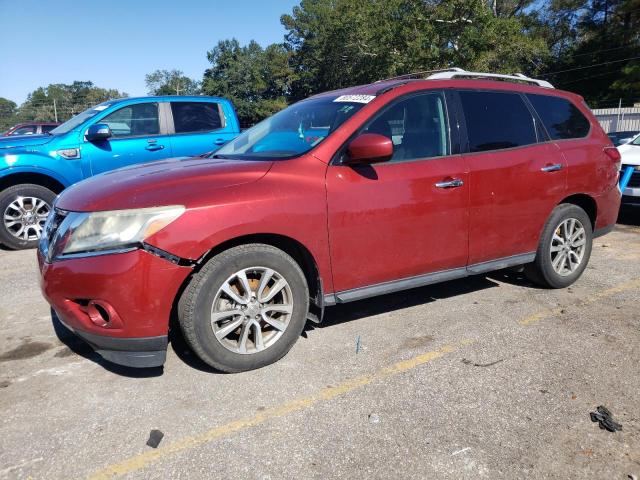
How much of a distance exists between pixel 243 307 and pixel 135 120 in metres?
5.15

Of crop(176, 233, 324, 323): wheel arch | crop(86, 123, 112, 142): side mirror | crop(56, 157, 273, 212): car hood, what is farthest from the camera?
crop(86, 123, 112, 142): side mirror

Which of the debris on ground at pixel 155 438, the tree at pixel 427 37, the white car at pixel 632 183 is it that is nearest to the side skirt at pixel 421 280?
the debris on ground at pixel 155 438

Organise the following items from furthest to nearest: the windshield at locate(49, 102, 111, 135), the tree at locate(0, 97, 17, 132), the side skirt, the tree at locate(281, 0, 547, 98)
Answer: the tree at locate(0, 97, 17, 132) → the tree at locate(281, 0, 547, 98) → the windshield at locate(49, 102, 111, 135) → the side skirt

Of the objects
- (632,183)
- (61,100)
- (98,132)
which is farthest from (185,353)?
(61,100)

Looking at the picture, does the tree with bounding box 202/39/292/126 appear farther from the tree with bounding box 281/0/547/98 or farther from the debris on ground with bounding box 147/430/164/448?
the debris on ground with bounding box 147/430/164/448

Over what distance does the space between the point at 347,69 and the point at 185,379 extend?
43.5m

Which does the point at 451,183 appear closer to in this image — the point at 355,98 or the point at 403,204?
the point at 403,204

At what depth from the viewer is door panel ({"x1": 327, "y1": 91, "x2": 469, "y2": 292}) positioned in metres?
3.28

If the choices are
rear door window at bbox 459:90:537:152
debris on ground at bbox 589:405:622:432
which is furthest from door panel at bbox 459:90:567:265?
debris on ground at bbox 589:405:622:432

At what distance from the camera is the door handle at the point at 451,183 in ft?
11.9

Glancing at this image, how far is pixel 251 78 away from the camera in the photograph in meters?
71.5

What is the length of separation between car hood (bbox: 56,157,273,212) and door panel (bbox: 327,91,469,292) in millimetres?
617

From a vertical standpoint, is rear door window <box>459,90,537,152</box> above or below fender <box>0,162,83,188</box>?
above

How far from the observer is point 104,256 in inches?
106
